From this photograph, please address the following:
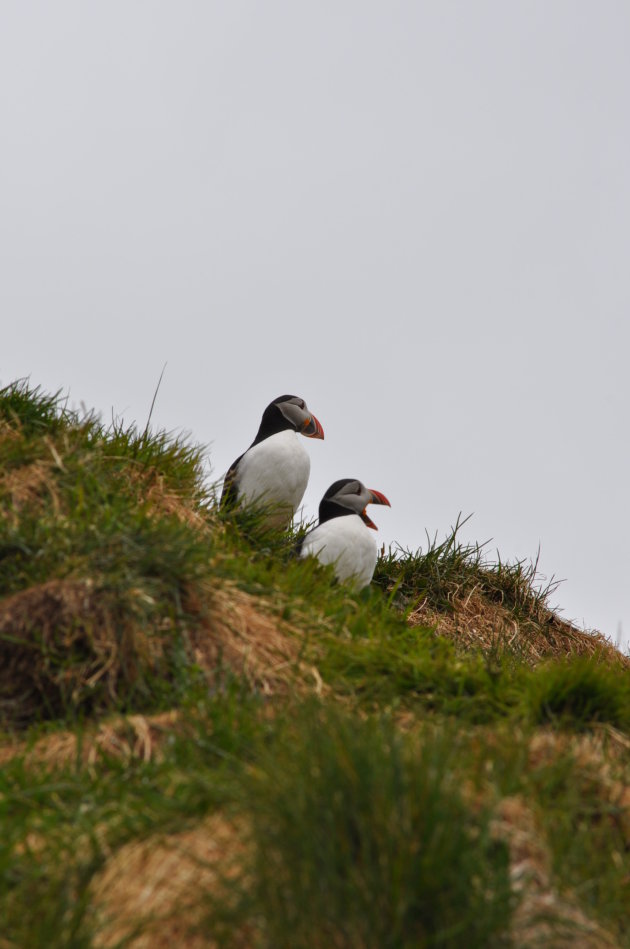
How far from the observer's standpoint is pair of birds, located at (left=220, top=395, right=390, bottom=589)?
6129 mm

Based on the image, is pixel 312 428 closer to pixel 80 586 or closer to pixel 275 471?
pixel 275 471

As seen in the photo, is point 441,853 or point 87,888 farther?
point 87,888

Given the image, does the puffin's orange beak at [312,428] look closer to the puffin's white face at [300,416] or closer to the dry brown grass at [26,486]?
the puffin's white face at [300,416]

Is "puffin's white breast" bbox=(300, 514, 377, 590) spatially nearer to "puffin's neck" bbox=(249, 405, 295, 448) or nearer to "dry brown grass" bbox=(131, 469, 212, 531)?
"dry brown grass" bbox=(131, 469, 212, 531)

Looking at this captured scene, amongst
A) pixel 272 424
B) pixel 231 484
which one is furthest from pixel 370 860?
pixel 272 424

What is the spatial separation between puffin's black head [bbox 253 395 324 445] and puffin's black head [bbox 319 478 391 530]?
0.78 metres

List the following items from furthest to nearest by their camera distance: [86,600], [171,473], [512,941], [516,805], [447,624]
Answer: [447,624]
[171,473]
[86,600]
[516,805]
[512,941]

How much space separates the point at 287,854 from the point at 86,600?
1696mm

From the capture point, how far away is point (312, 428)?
7582mm

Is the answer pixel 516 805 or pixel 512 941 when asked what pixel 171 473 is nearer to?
pixel 516 805

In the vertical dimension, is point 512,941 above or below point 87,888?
above

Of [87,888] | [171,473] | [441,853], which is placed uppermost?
[171,473]

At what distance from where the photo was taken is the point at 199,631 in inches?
157

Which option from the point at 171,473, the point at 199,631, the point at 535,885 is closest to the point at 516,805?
the point at 535,885
